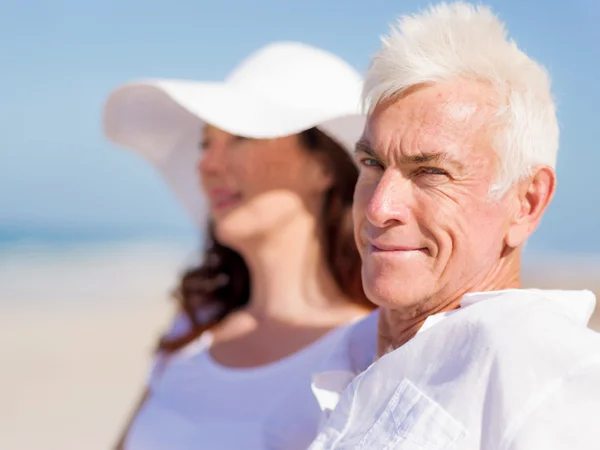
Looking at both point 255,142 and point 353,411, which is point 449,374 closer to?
→ point 353,411

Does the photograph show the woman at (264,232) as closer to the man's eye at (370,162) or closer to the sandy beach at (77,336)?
the sandy beach at (77,336)

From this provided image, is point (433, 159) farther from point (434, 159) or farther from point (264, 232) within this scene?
point (264, 232)

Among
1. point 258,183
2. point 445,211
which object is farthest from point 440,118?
point 258,183

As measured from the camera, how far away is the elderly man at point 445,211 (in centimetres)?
160

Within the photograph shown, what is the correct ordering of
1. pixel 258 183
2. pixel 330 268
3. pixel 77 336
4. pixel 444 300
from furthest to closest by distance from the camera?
1. pixel 77 336
2. pixel 330 268
3. pixel 258 183
4. pixel 444 300

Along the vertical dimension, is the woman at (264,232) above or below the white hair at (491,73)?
below

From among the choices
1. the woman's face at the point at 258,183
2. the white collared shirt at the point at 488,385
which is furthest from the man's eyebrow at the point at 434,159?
the woman's face at the point at 258,183

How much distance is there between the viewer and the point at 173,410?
10.5ft

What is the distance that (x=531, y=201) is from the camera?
6.07 feet

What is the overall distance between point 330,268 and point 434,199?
5.54ft

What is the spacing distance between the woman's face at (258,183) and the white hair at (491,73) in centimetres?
Result: 142

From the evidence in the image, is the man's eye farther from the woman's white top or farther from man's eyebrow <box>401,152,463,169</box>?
the woman's white top

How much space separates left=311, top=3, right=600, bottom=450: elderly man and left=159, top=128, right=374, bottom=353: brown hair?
4.64ft

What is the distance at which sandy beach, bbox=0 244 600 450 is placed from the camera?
8.60 meters
